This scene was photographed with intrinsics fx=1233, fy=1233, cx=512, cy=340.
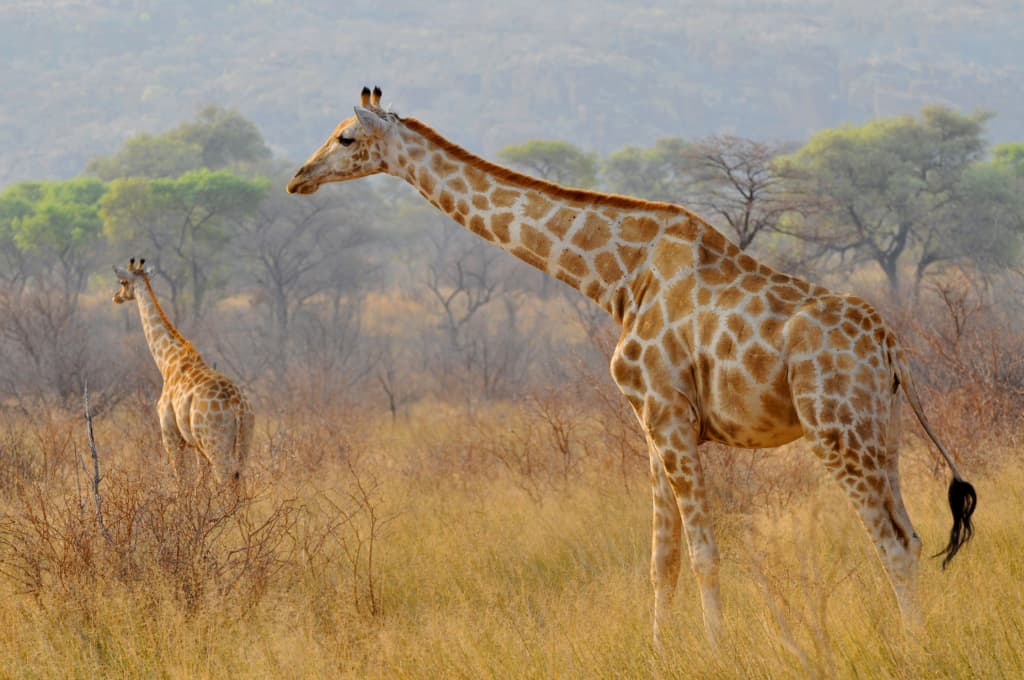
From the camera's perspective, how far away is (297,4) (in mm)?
163375

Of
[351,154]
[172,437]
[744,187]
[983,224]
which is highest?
[351,154]

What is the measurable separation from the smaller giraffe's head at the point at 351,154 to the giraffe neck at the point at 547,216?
7cm

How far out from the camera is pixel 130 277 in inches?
344

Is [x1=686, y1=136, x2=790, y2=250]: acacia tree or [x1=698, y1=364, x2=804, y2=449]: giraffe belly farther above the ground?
[x1=698, y1=364, x2=804, y2=449]: giraffe belly

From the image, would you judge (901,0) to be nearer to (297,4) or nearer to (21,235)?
(297,4)

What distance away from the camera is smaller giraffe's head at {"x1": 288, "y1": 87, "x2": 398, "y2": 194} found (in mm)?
5379

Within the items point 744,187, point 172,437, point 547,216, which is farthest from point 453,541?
point 744,187

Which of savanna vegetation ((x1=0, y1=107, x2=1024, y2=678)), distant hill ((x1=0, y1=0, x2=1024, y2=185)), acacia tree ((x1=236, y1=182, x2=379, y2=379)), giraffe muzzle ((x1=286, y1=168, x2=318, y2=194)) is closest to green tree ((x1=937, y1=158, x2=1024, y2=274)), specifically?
savanna vegetation ((x1=0, y1=107, x2=1024, y2=678))

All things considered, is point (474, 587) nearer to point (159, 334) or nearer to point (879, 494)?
point (879, 494)

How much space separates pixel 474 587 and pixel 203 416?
228 cm

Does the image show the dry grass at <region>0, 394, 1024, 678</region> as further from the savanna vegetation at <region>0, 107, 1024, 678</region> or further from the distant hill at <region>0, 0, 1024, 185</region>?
the distant hill at <region>0, 0, 1024, 185</region>

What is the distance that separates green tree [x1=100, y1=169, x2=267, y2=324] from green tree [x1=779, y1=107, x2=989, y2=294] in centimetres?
1407

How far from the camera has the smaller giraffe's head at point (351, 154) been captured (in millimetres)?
5379

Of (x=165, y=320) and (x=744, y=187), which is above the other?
(x=165, y=320)
